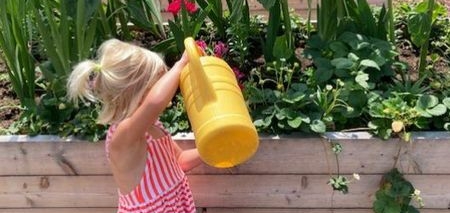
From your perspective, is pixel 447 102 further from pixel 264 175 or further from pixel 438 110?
pixel 264 175

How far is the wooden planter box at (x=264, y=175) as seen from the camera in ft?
6.23

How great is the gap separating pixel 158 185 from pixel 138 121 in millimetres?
258

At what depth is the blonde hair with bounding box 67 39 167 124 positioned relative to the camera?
1.58 m

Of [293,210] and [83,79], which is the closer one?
[83,79]

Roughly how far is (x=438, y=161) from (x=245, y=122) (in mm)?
669

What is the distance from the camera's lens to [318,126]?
1876mm

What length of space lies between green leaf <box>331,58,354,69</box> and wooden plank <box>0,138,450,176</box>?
0.24 meters

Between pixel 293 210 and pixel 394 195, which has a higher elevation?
pixel 394 195

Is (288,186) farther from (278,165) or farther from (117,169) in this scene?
(117,169)

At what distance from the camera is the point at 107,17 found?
2.41m

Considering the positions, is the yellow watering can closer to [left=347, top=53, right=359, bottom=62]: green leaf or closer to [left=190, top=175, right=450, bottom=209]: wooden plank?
[left=190, top=175, right=450, bottom=209]: wooden plank

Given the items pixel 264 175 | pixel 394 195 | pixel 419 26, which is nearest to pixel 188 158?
pixel 264 175

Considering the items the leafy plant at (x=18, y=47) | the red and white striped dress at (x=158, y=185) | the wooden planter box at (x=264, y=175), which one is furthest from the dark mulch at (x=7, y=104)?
the red and white striped dress at (x=158, y=185)

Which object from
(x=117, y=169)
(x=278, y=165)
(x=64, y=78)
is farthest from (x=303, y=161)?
(x=64, y=78)
